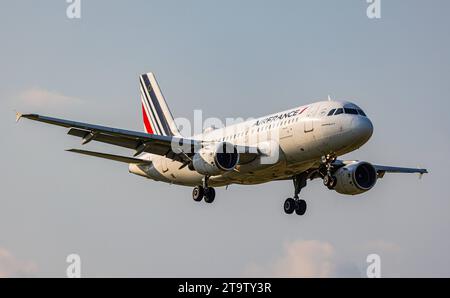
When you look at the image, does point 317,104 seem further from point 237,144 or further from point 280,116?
point 237,144

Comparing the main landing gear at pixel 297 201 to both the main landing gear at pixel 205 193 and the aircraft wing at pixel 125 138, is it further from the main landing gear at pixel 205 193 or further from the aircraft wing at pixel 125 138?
the aircraft wing at pixel 125 138

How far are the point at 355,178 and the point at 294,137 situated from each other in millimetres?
6907

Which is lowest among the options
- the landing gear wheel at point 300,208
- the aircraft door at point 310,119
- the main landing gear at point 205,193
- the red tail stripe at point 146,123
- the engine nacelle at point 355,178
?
the landing gear wheel at point 300,208

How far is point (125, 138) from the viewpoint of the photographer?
5594cm

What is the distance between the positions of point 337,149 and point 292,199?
351 inches

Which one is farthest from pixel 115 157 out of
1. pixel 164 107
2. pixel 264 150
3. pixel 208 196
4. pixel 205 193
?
pixel 164 107

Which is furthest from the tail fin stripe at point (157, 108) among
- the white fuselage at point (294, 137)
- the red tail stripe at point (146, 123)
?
the white fuselage at point (294, 137)

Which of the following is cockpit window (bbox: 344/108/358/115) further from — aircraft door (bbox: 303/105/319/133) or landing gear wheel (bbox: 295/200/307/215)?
landing gear wheel (bbox: 295/200/307/215)

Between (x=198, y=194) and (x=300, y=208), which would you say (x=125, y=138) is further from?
(x=300, y=208)

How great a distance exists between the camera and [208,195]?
56906 mm

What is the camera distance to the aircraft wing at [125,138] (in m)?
51.8

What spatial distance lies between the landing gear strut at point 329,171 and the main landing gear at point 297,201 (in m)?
4.77
